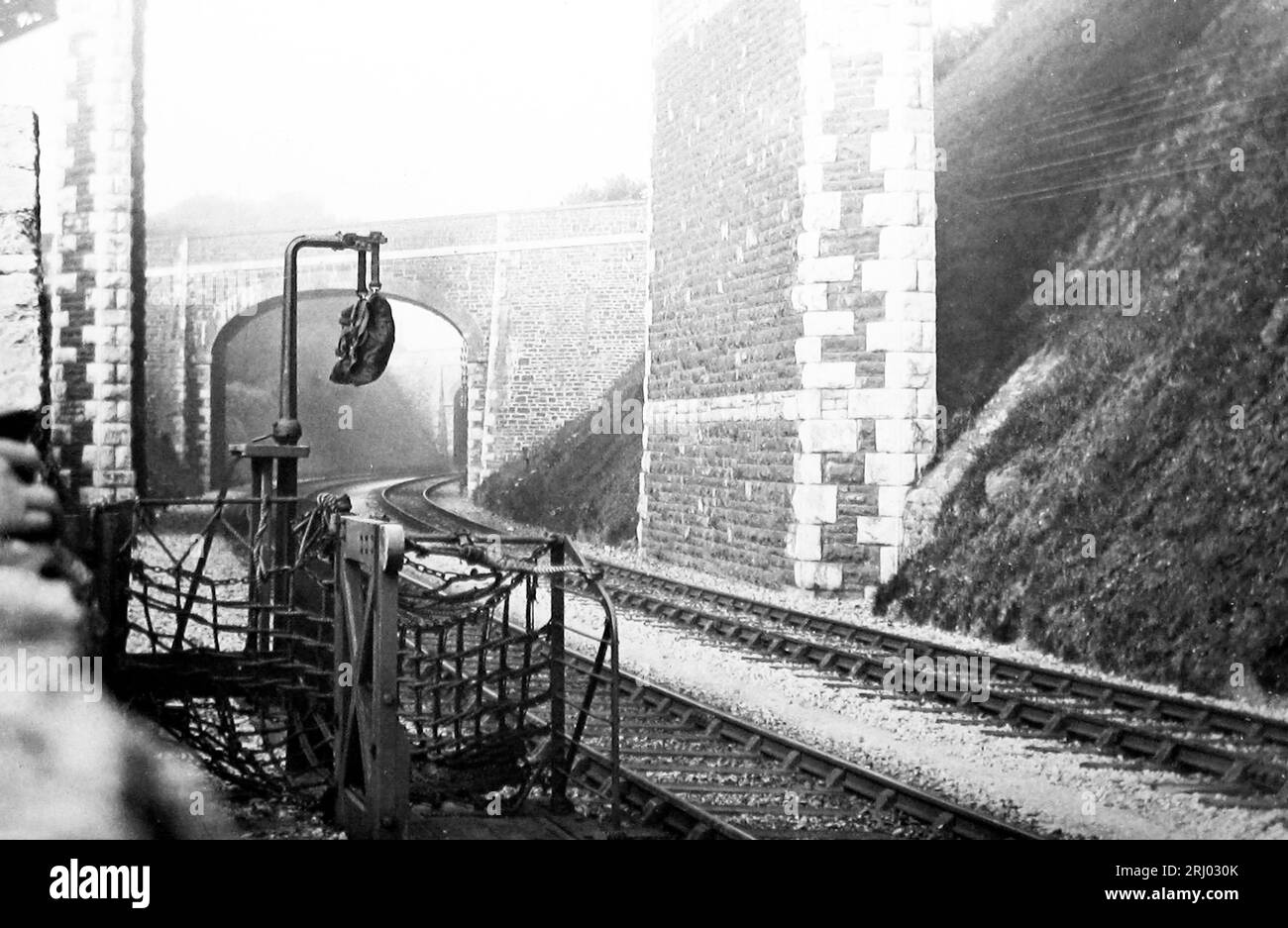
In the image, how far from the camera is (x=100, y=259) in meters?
11.6

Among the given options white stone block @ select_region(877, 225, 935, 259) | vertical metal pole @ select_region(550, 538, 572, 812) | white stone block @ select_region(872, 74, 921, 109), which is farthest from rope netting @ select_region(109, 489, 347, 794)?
white stone block @ select_region(872, 74, 921, 109)

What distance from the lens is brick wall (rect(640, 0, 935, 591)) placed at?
12844 mm

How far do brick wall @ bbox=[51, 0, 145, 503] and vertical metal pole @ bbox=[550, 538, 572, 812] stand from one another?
6947 mm

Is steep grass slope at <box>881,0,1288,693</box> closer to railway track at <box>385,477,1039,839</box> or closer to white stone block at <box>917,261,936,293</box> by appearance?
white stone block at <box>917,261,936,293</box>

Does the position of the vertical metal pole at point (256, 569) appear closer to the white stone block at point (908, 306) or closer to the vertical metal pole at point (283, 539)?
the vertical metal pole at point (283, 539)

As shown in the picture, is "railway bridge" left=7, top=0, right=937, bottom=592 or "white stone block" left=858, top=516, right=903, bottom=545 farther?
"white stone block" left=858, top=516, right=903, bottom=545

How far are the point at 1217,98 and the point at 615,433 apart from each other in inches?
511

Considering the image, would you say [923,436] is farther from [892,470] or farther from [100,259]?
[100,259]

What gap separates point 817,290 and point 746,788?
7.89 m

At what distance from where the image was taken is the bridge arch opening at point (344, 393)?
24266 mm

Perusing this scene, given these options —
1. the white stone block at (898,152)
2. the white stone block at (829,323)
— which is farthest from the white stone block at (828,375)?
the white stone block at (898,152)
